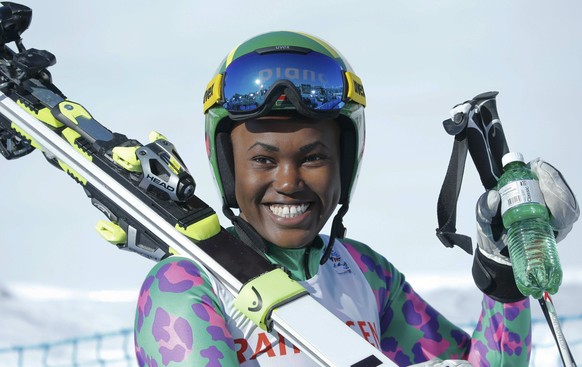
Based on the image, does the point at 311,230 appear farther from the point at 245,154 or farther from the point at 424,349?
the point at 424,349

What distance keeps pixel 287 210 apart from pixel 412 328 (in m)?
0.76

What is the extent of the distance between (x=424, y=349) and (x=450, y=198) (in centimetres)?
63

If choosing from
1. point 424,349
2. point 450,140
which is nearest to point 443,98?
point 450,140

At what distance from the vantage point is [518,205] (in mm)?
3219

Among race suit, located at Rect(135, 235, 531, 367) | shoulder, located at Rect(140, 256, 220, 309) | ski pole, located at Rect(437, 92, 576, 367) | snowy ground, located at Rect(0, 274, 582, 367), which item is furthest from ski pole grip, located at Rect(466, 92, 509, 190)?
snowy ground, located at Rect(0, 274, 582, 367)

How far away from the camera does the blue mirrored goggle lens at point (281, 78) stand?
3424mm

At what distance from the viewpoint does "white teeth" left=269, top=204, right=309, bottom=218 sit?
3.47 meters

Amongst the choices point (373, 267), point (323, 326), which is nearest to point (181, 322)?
point (323, 326)

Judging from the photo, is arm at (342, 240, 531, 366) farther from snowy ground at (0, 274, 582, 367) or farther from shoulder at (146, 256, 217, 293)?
snowy ground at (0, 274, 582, 367)

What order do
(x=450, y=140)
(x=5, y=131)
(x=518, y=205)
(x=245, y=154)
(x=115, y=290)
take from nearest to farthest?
(x=518, y=205) → (x=245, y=154) → (x=5, y=131) → (x=115, y=290) → (x=450, y=140)

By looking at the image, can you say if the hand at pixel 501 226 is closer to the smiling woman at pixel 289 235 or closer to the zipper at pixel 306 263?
the smiling woman at pixel 289 235

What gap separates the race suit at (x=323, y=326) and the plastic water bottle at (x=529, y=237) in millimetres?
482

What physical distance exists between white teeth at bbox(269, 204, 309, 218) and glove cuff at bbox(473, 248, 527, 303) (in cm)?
62

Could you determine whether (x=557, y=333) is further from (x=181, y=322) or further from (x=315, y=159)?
(x=181, y=322)
